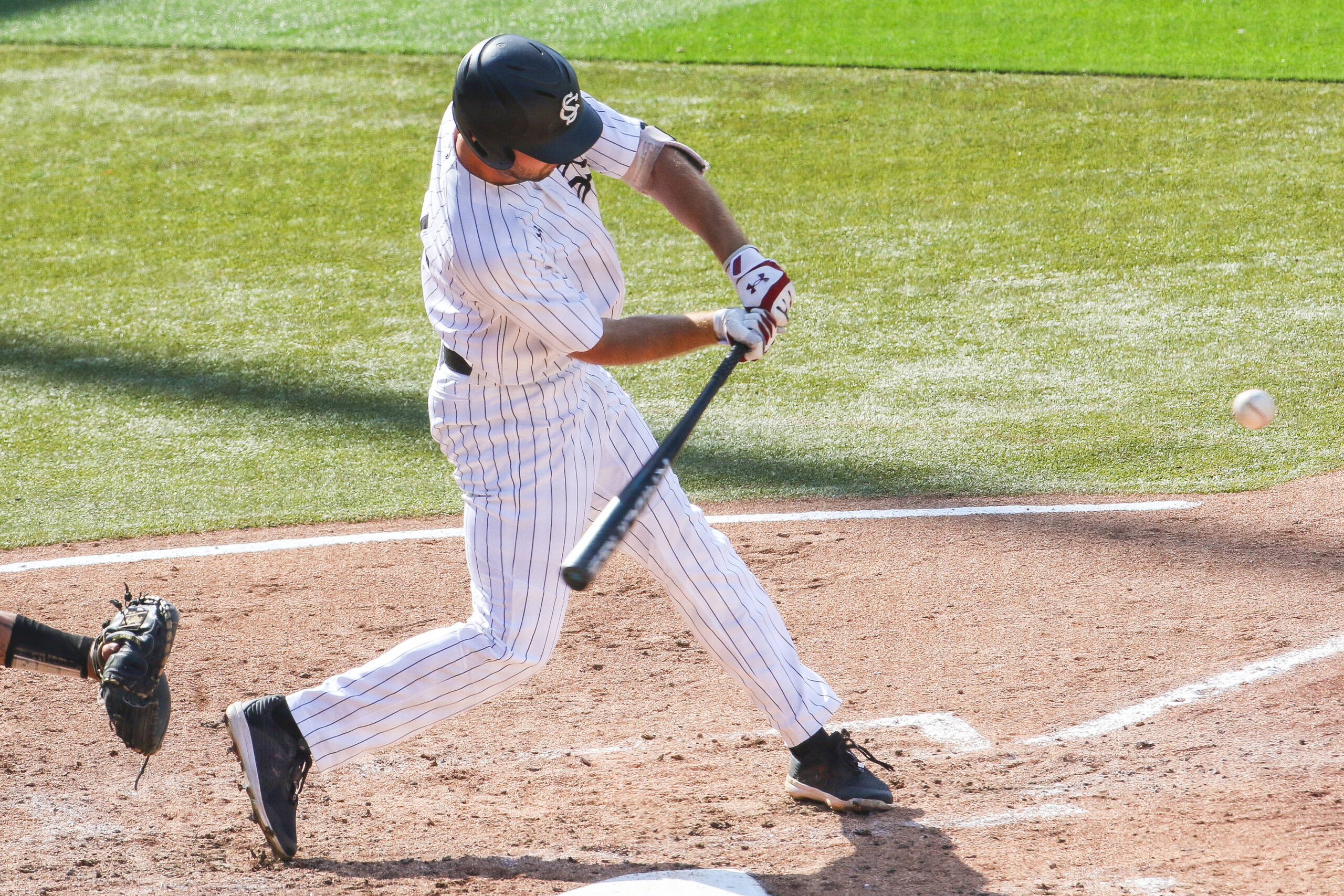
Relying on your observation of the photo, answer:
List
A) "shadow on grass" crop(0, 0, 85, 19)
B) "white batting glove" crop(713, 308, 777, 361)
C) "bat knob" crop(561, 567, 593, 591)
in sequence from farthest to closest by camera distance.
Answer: "shadow on grass" crop(0, 0, 85, 19), "white batting glove" crop(713, 308, 777, 361), "bat knob" crop(561, 567, 593, 591)

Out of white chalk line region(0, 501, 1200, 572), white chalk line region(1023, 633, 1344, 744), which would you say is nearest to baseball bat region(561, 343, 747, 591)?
white chalk line region(1023, 633, 1344, 744)

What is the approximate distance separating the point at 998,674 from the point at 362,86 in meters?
8.60

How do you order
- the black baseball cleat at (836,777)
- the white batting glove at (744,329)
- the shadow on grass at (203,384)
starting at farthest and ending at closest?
the shadow on grass at (203,384) < the black baseball cleat at (836,777) < the white batting glove at (744,329)

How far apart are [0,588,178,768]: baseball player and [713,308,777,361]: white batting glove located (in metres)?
1.40

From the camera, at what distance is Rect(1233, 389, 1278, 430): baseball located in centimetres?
476

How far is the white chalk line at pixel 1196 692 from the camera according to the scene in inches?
137

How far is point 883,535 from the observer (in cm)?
475

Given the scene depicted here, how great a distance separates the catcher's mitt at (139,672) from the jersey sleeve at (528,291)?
1106mm

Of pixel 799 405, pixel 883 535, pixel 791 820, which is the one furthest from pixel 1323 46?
pixel 791 820

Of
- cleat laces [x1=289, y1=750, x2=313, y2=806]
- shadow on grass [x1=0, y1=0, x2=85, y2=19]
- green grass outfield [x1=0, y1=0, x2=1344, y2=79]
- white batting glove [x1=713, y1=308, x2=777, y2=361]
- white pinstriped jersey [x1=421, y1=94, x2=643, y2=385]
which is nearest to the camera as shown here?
white pinstriped jersey [x1=421, y1=94, x2=643, y2=385]

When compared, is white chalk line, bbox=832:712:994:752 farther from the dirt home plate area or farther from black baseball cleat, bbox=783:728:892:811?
black baseball cleat, bbox=783:728:892:811

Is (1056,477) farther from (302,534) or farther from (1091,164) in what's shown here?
(1091,164)

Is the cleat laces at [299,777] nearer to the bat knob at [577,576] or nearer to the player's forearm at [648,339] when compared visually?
the bat knob at [577,576]

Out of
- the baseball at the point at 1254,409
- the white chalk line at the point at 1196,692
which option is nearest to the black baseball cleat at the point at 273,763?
the white chalk line at the point at 1196,692
